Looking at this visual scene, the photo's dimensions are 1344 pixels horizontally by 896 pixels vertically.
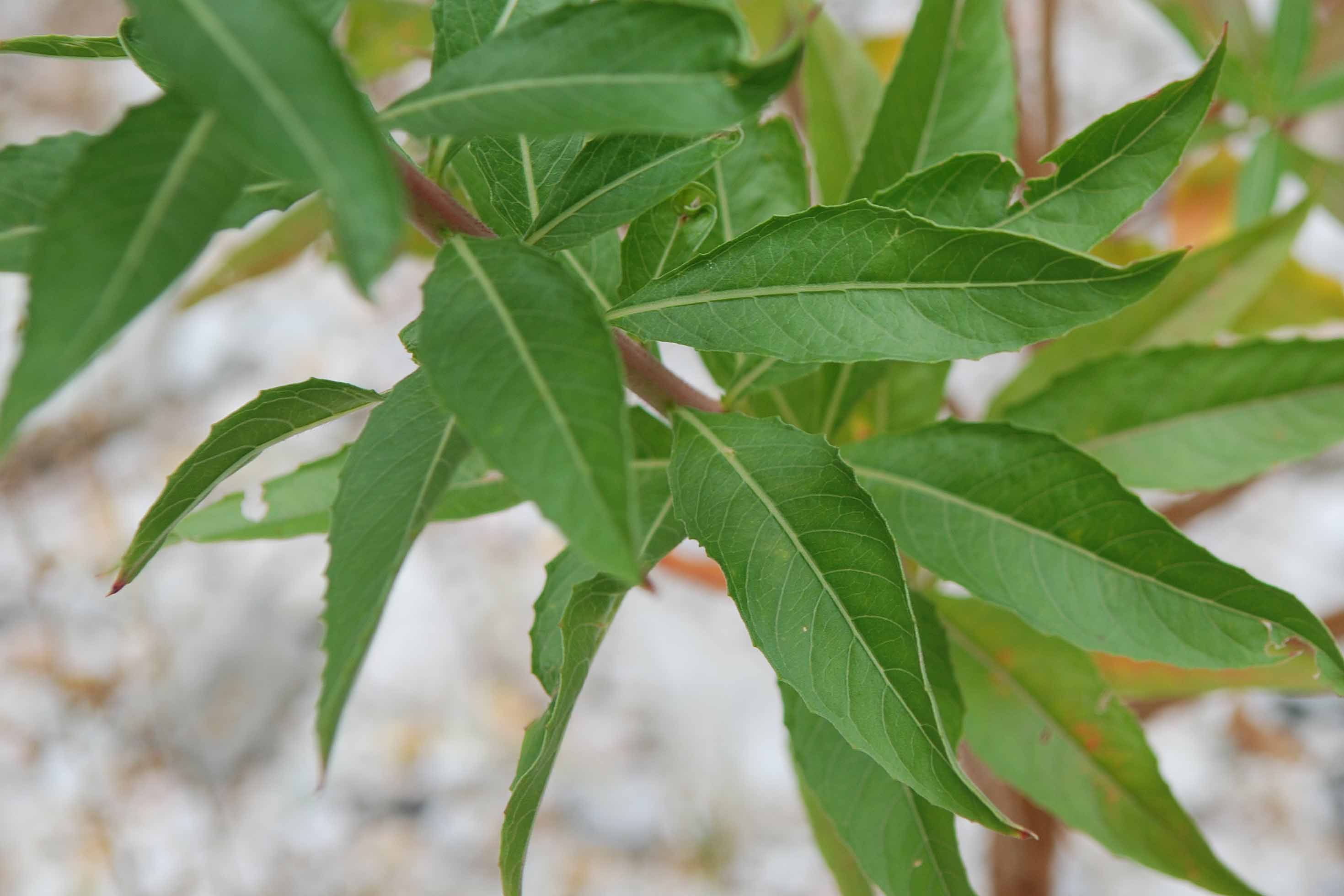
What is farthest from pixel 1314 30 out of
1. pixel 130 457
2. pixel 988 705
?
pixel 130 457

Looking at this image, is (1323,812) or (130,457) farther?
(130,457)

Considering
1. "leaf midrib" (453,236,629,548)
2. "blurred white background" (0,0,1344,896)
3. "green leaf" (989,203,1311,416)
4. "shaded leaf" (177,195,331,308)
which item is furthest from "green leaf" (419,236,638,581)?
"blurred white background" (0,0,1344,896)

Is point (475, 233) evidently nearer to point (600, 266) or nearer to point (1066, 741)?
point (600, 266)

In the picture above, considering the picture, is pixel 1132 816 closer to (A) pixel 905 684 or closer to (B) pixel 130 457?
(A) pixel 905 684

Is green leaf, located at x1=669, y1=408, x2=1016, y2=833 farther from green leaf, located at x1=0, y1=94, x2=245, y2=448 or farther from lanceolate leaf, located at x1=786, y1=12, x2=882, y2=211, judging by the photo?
lanceolate leaf, located at x1=786, y1=12, x2=882, y2=211

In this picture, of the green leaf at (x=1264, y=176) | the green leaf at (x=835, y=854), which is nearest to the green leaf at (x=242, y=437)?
the green leaf at (x=835, y=854)

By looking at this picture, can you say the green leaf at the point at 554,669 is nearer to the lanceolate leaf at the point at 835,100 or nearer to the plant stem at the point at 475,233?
the plant stem at the point at 475,233

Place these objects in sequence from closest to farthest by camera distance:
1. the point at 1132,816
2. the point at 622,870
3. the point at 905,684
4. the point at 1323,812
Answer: the point at 905,684 < the point at 1132,816 < the point at 1323,812 < the point at 622,870
